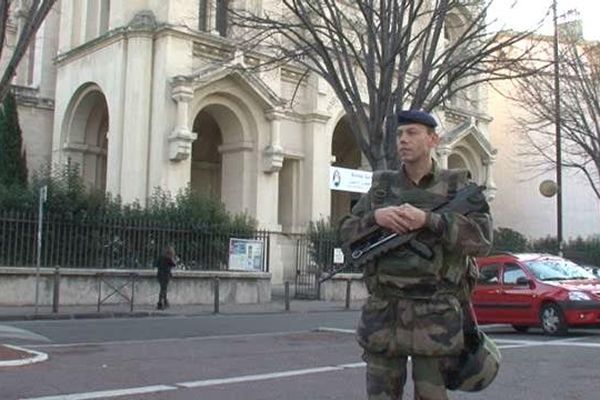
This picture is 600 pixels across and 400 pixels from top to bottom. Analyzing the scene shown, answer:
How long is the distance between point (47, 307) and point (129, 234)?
3540 mm

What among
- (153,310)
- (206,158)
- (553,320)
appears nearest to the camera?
(553,320)

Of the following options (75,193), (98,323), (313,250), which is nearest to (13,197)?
(75,193)

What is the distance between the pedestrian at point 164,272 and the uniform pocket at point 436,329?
18527mm

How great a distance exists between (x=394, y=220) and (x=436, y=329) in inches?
21.9

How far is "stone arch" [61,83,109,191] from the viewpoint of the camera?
110 ft

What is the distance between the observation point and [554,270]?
649 inches

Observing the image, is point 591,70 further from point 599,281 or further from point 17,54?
point 17,54

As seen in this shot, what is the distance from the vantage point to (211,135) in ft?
123

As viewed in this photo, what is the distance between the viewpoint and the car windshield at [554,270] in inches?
639

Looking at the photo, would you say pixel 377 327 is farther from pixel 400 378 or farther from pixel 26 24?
pixel 26 24

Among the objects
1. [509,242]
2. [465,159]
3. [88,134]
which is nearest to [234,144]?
[88,134]

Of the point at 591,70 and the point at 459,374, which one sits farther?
the point at 591,70

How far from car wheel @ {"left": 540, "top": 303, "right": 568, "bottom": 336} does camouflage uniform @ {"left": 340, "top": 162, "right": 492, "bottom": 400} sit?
11864 mm

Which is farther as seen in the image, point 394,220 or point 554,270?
point 554,270
